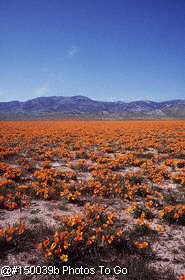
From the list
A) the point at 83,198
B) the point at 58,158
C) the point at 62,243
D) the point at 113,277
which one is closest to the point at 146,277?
the point at 113,277

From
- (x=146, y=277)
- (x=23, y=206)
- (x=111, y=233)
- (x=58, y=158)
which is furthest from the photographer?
(x=58, y=158)

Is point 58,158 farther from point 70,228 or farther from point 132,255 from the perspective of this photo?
point 132,255

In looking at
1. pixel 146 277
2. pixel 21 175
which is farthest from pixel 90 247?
pixel 21 175

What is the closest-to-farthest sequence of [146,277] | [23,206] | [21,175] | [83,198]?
1. [146,277]
2. [23,206]
3. [83,198]
4. [21,175]

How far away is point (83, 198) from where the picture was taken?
7.72m

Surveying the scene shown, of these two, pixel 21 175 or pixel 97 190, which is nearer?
pixel 97 190

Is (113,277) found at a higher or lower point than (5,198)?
lower

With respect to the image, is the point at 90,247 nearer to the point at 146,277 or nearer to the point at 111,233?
the point at 111,233

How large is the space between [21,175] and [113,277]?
272 inches

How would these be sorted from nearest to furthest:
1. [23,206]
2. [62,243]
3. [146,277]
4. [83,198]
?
[146,277], [62,243], [23,206], [83,198]

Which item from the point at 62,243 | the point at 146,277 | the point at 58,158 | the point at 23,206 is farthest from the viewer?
the point at 58,158

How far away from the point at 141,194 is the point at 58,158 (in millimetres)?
7077

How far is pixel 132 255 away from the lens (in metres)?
4.77

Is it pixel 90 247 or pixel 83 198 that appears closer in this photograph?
pixel 90 247
